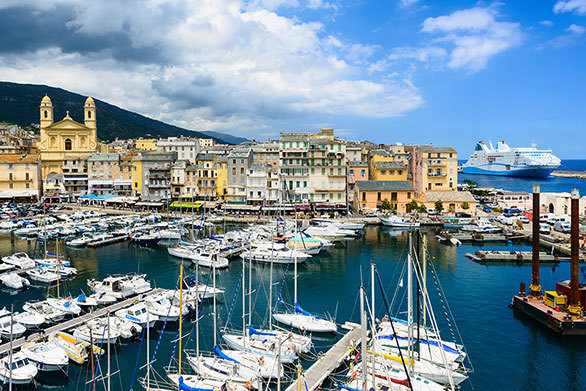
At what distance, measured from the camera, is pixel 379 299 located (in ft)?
103

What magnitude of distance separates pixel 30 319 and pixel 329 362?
18.3 m

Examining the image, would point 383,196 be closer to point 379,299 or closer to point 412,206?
point 412,206

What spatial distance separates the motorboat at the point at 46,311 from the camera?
87.5ft

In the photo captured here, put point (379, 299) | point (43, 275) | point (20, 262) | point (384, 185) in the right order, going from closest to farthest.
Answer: point (379, 299) → point (43, 275) → point (20, 262) → point (384, 185)

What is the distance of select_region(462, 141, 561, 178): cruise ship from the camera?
500ft

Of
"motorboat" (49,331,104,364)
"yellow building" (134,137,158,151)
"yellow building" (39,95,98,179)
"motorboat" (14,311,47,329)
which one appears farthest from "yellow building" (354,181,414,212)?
"yellow building" (134,137,158,151)

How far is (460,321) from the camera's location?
27312 mm

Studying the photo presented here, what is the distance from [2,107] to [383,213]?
18161cm

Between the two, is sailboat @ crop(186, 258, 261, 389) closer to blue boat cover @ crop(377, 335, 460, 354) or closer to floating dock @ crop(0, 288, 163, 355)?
blue boat cover @ crop(377, 335, 460, 354)

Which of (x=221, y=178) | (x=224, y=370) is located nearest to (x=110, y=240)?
(x=221, y=178)

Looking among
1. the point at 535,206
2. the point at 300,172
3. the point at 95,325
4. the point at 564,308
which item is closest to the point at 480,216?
the point at 300,172

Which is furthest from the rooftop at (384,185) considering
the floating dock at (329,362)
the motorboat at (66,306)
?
the motorboat at (66,306)

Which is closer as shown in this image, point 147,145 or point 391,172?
point 391,172

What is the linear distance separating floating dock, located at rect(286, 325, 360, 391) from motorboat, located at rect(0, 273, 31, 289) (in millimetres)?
26037
